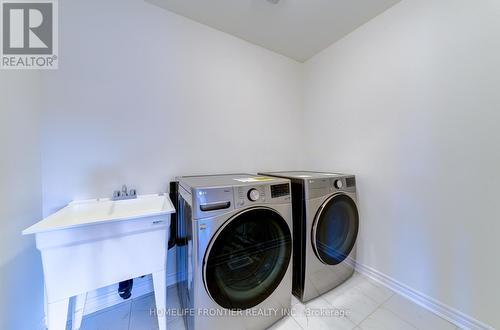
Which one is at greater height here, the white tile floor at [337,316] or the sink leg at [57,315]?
the sink leg at [57,315]

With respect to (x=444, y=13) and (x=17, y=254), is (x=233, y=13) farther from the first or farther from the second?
(x=17, y=254)

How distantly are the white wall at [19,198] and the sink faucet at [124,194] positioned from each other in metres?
0.38

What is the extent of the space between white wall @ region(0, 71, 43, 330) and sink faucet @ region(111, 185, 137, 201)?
383mm

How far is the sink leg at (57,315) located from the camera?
2.59 feet

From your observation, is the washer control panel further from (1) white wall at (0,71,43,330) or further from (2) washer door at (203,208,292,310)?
(1) white wall at (0,71,43,330)

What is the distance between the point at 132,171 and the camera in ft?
4.47

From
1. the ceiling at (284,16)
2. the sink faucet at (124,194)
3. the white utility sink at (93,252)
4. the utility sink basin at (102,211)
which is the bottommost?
the white utility sink at (93,252)

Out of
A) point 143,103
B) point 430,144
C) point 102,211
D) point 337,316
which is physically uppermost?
point 143,103

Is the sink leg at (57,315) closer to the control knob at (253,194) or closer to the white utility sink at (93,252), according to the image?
the white utility sink at (93,252)

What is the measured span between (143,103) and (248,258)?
1405 millimetres

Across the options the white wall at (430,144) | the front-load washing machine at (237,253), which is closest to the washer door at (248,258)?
the front-load washing machine at (237,253)

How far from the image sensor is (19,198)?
89 centimetres

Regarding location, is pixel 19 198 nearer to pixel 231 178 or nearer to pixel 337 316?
pixel 231 178

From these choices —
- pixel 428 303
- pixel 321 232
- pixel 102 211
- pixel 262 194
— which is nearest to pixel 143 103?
pixel 102 211
